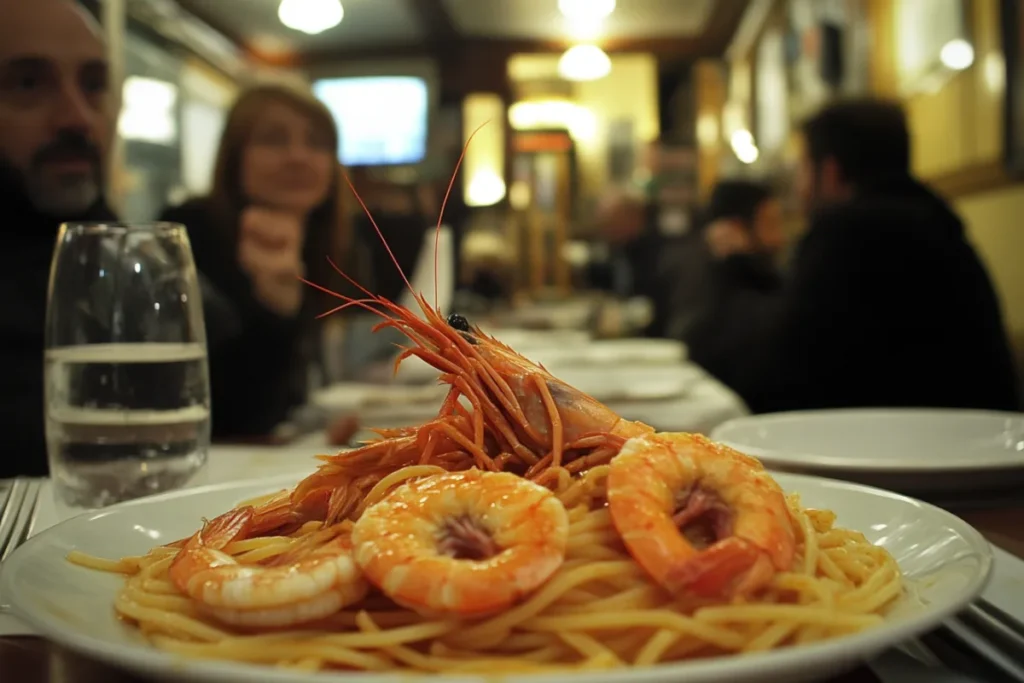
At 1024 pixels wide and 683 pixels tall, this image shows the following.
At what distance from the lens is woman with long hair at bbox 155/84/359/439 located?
2.72 m

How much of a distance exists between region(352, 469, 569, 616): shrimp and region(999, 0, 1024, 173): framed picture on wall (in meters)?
3.06

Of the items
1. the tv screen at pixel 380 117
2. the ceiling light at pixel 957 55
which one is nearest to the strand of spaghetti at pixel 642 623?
the ceiling light at pixel 957 55

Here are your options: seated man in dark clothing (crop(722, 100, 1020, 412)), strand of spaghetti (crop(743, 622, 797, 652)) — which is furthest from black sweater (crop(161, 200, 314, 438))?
strand of spaghetti (crop(743, 622, 797, 652))

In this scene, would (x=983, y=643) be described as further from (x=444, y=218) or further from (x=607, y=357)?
(x=607, y=357)

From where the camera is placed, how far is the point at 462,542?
571mm

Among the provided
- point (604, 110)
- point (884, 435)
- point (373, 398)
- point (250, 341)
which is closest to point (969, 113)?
point (250, 341)

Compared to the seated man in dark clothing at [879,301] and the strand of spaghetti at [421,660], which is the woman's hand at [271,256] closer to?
the seated man in dark clothing at [879,301]

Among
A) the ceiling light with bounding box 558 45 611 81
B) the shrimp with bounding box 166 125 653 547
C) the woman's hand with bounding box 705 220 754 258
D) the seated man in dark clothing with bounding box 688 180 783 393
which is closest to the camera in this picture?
the shrimp with bounding box 166 125 653 547

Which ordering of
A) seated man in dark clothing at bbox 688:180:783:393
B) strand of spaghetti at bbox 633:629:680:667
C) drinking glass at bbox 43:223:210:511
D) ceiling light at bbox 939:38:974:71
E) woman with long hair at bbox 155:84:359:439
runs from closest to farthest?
strand of spaghetti at bbox 633:629:680:667 < drinking glass at bbox 43:223:210:511 < woman with long hair at bbox 155:84:359:439 < ceiling light at bbox 939:38:974:71 < seated man in dark clothing at bbox 688:180:783:393

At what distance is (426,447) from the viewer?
750 millimetres

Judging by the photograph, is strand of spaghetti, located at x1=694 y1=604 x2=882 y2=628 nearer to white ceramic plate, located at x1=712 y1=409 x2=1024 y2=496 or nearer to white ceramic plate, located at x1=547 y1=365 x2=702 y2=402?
white ceramic plate, located at x1=712 y1=409 x2=1024 y2=496

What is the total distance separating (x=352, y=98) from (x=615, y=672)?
21.1ft

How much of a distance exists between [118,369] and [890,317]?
2312 millimetres

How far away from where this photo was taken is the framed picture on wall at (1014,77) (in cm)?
297
